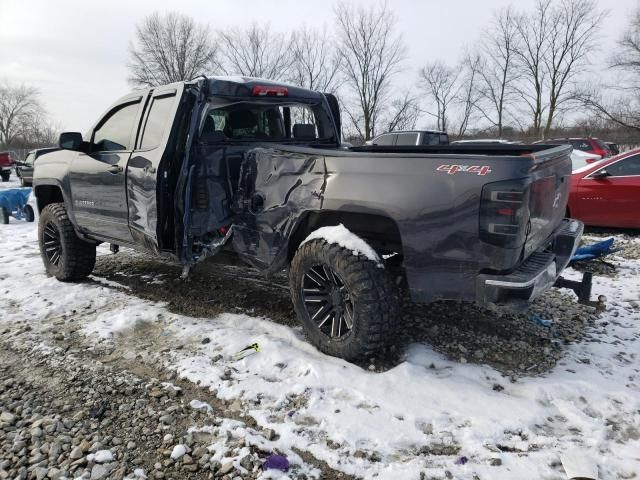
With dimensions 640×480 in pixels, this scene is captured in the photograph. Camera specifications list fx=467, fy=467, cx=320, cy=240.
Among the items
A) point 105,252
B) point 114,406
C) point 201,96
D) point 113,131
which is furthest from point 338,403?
point 105,252

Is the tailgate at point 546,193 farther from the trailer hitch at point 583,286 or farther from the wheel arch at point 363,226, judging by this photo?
the wheel arch at point 363,226

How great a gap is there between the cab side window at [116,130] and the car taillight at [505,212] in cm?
324

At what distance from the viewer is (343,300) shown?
3152mm

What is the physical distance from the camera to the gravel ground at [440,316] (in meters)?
3.31

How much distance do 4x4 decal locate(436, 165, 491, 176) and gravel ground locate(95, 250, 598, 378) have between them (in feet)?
3.52

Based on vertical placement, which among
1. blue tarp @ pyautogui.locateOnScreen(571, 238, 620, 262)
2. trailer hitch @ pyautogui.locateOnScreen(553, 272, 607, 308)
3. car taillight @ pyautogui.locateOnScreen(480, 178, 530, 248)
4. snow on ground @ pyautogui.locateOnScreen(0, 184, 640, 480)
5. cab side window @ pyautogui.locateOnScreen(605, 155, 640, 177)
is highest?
cab side window @ pyautogui.locateOnScreen(605, 155, 640, 177)

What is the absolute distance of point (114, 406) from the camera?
274cm

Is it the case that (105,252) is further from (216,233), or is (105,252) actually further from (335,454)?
(335,454)

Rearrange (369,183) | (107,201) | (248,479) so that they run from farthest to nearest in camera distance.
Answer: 1. (107,201)
2. (369,183)
3. (248,479)

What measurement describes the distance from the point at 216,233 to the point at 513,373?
255cm

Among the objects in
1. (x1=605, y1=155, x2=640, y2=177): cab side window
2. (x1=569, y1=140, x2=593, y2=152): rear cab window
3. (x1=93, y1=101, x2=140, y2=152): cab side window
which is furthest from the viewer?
(x1=569, y1=140, x2=593, y2=152): rear cab window

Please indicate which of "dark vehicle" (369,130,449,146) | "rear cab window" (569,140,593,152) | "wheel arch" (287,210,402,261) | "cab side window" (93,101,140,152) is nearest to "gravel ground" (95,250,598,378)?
"wheel arch" (287,210,402,261)

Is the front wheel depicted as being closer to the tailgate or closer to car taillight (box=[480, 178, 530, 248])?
car taillight (box=[480, 178, 530, 248])

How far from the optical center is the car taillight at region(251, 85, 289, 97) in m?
4.05
